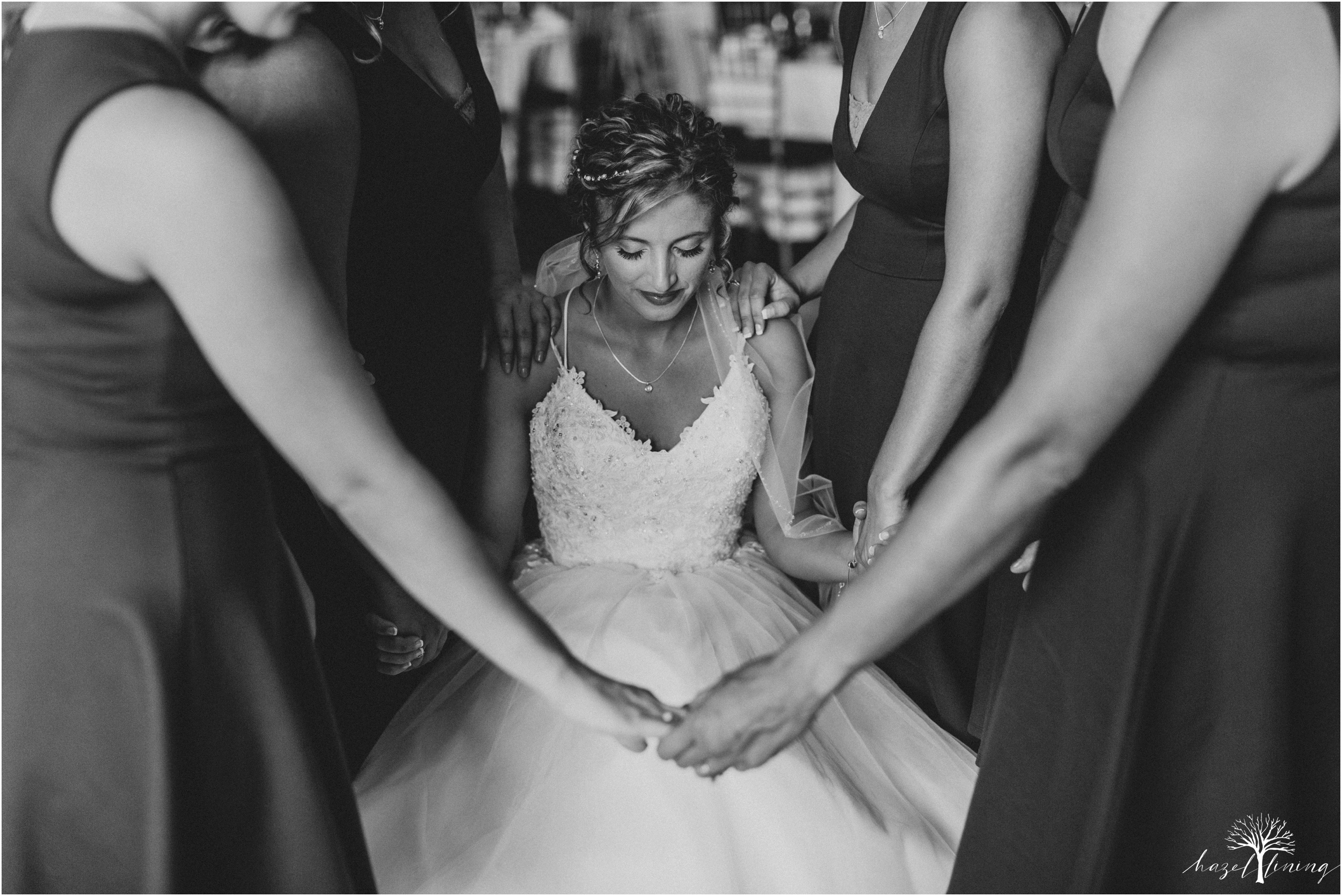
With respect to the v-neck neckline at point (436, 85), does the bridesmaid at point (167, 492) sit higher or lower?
lower

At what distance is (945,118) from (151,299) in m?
1.29

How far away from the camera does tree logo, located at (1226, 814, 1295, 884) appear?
1.24m

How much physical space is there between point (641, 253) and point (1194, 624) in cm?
119

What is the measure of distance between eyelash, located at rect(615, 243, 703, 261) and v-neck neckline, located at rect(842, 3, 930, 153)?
0.33m

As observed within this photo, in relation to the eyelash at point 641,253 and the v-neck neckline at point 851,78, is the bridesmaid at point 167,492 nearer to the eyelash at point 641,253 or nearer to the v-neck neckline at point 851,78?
the eyelash at point 641,253

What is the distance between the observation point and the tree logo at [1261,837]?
4.08 feet

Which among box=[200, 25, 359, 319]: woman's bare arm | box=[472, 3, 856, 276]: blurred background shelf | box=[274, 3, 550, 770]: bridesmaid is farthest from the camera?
box=[472, 3, 856, 276]: blurred background shelf

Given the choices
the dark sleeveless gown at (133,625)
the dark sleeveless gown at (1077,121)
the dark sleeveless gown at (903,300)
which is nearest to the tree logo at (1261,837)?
the dark sleeveless gown at (1077,121)

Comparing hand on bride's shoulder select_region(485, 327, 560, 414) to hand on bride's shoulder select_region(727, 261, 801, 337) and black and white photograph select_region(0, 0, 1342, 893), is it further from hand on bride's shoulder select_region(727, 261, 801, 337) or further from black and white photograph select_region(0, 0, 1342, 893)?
hand on bride's shoulder select_region(727, 261, 801, 337)

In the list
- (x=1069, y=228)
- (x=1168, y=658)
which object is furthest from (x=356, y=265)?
(x=1168, y=658)

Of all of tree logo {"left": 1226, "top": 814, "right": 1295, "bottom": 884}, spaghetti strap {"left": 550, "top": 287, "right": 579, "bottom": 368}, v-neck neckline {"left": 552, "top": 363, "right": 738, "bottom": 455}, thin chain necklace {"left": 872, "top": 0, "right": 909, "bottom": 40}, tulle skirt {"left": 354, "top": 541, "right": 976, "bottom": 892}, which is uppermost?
thin chain necklace {"left": 872, "top": 0, "right": 909, "bottom": 40}

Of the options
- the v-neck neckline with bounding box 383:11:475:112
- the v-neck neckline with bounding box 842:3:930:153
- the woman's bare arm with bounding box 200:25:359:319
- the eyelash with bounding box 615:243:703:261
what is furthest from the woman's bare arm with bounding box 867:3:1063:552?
the woman's bare arm with bounding box 200:25:359:319

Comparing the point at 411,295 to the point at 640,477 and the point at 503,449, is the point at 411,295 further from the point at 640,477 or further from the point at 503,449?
the point at 640,477

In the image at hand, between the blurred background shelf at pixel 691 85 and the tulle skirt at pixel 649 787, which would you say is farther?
the blurred background shelf at pixel 691 85
